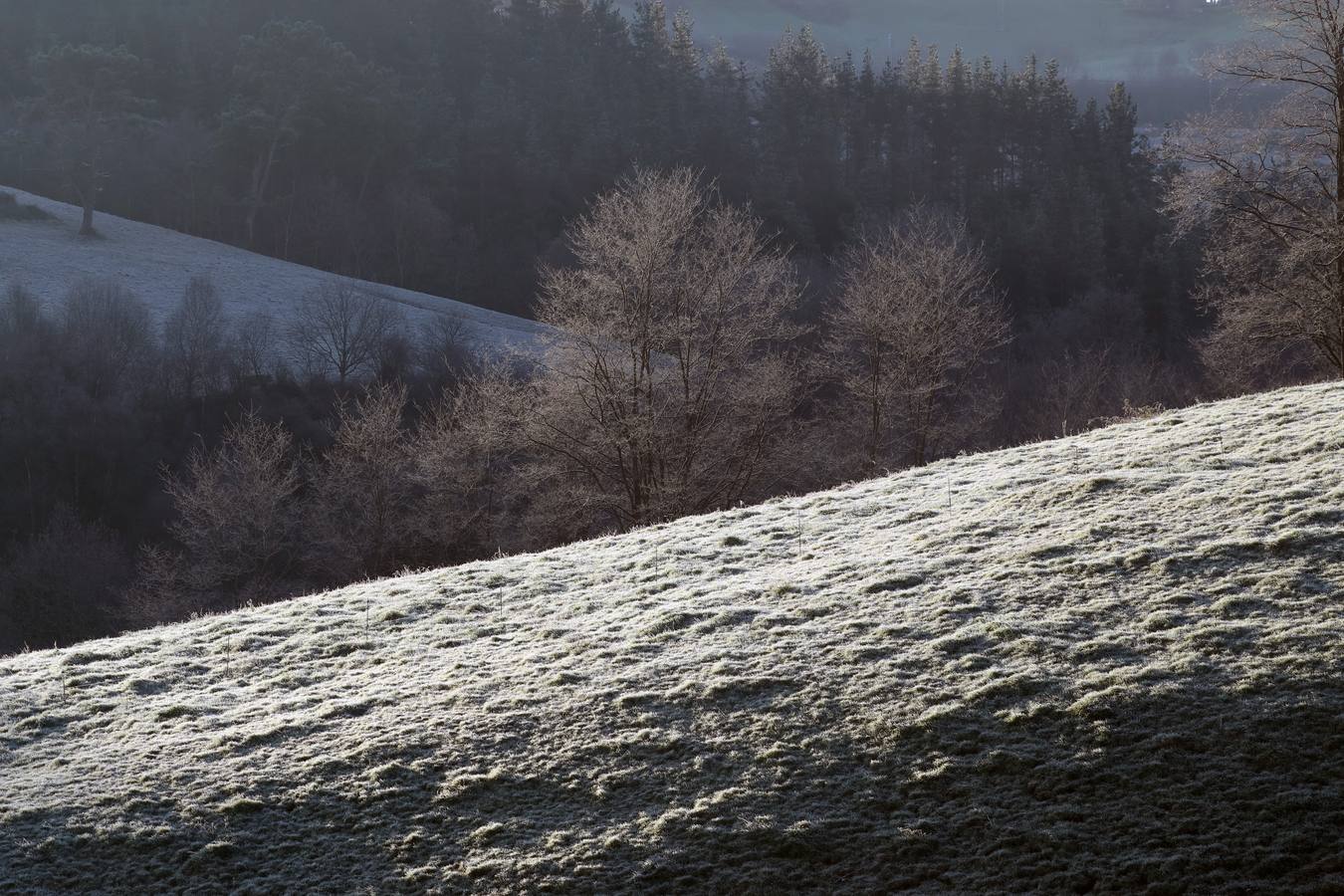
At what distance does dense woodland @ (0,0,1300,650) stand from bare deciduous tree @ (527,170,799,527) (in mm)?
143

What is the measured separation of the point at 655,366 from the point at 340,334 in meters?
42.0

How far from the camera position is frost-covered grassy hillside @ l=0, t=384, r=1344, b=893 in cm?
679

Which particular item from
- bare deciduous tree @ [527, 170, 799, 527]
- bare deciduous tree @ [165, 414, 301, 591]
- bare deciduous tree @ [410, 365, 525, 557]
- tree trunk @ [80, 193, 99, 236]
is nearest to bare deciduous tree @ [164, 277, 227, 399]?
tree trunk @ [80, 193, 99, 236]

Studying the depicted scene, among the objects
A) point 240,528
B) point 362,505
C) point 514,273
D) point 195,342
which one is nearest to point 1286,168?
point 362,505

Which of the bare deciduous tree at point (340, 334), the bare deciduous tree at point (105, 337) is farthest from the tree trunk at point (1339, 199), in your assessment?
the bare deciduous tree at point (105, 337)

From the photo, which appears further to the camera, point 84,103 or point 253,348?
point 84,103

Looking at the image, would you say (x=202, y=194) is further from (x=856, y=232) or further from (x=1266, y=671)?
(x=1266, y=671)

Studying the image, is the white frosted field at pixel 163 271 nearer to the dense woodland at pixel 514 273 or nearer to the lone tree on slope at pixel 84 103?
the dense woodland at pixel 514 273

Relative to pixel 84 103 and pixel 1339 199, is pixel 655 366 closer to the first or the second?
pixel 1339 199

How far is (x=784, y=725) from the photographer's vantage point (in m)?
8.46

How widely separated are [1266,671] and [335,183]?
99897mm

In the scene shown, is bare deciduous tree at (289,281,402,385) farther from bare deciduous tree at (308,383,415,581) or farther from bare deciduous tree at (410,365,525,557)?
bare deciduous tree at (410,365,525,557)

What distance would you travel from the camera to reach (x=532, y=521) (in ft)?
111

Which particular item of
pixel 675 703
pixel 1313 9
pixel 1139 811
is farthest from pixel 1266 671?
pixel 1313 9
